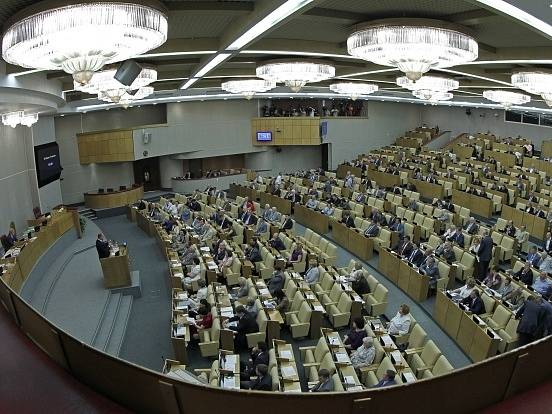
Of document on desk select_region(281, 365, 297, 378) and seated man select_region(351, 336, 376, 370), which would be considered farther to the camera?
seated man select_region(351, 336, 376, 370)

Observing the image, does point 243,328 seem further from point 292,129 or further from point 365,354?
point 292,129

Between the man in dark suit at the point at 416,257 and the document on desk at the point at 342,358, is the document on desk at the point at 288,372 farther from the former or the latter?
the man in dark suit at the point at 416,257

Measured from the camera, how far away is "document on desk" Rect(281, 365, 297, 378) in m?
6.35

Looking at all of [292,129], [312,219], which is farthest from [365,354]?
[292,129]

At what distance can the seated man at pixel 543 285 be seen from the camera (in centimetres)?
830

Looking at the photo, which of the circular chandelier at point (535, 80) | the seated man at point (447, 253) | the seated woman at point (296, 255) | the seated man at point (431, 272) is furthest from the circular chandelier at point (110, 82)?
the seated man at point (447, 253)

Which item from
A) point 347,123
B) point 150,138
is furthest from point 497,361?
point 347,123

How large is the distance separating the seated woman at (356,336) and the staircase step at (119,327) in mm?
3816

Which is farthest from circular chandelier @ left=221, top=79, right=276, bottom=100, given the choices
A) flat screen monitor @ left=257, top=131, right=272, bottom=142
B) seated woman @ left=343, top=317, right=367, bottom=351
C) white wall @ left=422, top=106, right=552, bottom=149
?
white wall @ left=422, top=106, right=552, bottom=149

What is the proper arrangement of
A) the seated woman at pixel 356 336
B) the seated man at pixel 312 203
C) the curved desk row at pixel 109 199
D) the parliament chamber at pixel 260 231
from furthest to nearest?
the curved desk row at pixel 109 199
the seated man at pixel 312 203
the seated woman at pixel 356 336
the parliament chamber at pixel 260 231

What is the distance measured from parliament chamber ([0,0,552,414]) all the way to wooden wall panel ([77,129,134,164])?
3.4 inches

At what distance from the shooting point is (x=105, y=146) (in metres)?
19.9

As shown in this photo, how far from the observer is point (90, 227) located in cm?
1658

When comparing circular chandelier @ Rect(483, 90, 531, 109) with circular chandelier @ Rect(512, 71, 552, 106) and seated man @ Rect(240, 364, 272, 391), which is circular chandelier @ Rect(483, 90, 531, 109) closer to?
circular chandelier @ Rect(512, 71, 552, 106)
